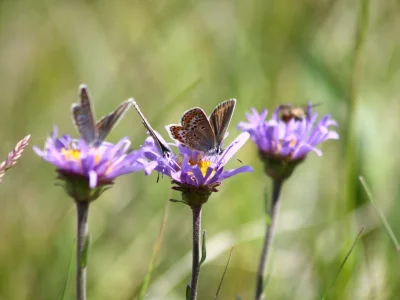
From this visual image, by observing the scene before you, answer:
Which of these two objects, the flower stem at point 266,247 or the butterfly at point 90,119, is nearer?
the butterfly at point 90,119

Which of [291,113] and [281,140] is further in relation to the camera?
[291,113]

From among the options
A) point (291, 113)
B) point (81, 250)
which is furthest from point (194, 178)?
point (291, 113)

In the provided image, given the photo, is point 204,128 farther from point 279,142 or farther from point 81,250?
point 81,250

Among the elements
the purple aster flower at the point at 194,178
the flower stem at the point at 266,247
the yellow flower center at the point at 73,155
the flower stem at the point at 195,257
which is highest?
the yellow flower center at the point at 73,155

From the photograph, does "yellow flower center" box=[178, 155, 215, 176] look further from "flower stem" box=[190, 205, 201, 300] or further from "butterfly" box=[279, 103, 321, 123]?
"butterfly" box=[279, 103, 321, 123]

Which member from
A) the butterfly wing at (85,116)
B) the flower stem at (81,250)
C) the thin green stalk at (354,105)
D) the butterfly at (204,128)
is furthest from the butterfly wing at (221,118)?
the thin green stalk at (354,105)

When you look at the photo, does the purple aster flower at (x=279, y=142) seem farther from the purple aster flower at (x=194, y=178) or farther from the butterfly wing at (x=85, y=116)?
the butterfly wing at (x=85, y=116)

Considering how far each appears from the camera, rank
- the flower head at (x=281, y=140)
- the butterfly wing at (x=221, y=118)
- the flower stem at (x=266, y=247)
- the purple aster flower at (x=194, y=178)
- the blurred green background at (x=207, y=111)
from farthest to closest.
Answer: the blurred green background at (x=207, y=111) → the flower head at (x=281, y=140) → the flower stem at (x=266, y=247) → the butterfly wing at (x=221, y=118) → the purple aster flower at (x=194, y=178)
